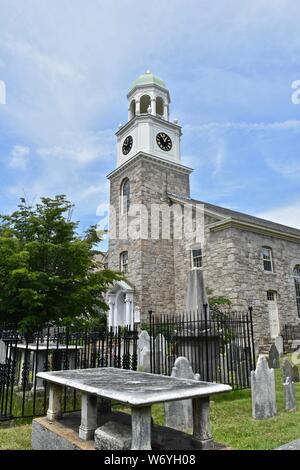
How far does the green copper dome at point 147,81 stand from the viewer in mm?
24362

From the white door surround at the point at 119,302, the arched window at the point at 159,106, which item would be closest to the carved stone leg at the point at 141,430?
the white door surround at the point at 119,302

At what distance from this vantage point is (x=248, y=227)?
743 inches

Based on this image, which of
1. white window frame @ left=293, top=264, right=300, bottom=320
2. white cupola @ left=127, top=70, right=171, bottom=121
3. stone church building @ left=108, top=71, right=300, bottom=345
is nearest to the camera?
stone church building @ left=108, top=71, right=300, bottom=345

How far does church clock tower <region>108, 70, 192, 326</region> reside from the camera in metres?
20.6

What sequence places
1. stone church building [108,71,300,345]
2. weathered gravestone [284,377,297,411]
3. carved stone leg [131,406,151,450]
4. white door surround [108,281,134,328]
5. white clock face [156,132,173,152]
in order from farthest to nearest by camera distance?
white clock face [156,132,173,152] → white door surround [108,281,134,328] → stone church building [108,71,300,345] → weathered gravestone [284,377,297,411] → carved stone leg [131,406,151,450]

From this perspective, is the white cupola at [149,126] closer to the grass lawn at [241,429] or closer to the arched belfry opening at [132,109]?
the arched belfry opening at [132,109]

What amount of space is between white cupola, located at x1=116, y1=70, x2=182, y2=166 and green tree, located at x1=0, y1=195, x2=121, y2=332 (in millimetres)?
11424

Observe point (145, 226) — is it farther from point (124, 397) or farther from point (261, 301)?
point (124, 397)

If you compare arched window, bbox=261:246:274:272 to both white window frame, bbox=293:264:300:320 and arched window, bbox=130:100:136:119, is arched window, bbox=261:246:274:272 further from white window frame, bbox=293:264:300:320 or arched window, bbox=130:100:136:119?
arched window, bbox=130:100:136:119

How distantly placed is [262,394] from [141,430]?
391 centimetres

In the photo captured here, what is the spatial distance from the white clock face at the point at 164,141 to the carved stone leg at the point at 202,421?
21.3 meters

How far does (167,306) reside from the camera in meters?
20.9

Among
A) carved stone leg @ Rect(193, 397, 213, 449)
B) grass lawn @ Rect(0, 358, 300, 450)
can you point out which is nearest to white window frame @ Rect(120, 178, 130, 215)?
grass lawn @ Rect(0, 358, 300, 450)
